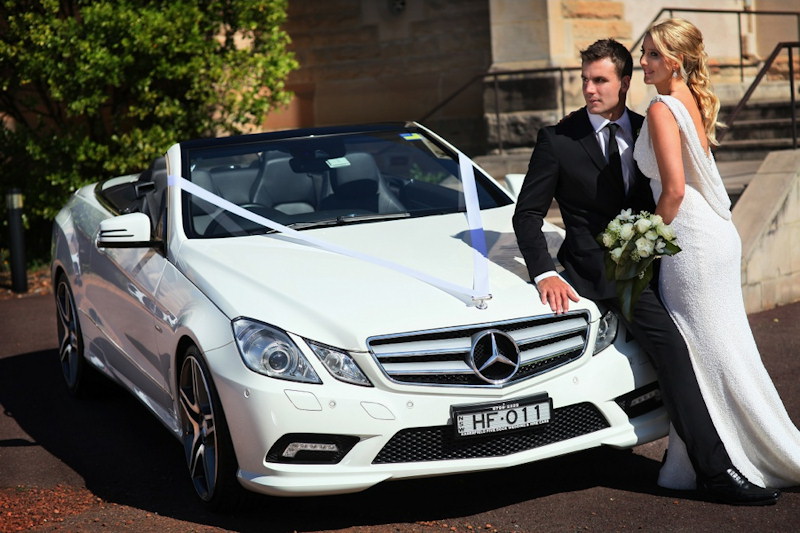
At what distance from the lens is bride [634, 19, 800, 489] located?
502 centimetres

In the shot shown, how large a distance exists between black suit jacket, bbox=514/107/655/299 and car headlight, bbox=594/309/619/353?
9.3 inches

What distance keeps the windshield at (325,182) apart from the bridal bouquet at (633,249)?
1.31 m

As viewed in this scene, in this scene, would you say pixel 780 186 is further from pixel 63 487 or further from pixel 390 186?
pixel 63 487

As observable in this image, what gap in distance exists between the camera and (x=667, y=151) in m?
4.90

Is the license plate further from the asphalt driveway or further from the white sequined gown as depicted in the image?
the white sequined gown

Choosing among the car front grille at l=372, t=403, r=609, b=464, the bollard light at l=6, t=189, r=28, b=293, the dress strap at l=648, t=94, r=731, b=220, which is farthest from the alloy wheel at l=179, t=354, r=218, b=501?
the bollard light at l=6, t=189, r=28, b=293

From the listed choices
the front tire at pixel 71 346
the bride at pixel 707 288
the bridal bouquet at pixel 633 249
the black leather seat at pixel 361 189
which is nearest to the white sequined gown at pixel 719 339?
the bride at pixel 707 288

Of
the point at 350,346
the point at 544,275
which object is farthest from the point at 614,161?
the point at 350,346

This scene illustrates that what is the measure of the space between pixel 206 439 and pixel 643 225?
6.59ft

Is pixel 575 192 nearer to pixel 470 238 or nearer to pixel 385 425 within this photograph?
pixel 470 238

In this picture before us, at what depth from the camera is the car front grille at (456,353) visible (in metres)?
4.61

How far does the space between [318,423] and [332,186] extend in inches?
80.4

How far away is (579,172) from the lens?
17.1 ft

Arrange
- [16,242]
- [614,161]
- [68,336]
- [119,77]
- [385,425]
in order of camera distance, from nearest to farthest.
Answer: [385,425] < [614,161] < [68,336] < [16,242] < [119,77]
